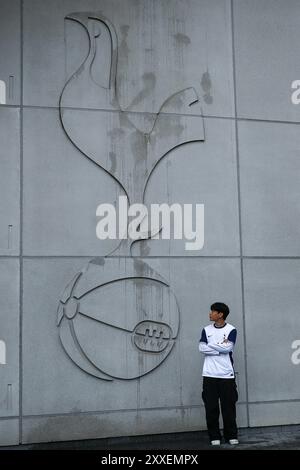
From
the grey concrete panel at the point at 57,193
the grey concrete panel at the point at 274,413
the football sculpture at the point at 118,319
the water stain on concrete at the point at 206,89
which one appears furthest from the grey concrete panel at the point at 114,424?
the water stain on concrete at the point at 206,89

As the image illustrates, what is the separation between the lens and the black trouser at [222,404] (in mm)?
8398

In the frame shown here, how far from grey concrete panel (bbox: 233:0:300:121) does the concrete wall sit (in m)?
0.02

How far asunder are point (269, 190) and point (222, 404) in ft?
9.94

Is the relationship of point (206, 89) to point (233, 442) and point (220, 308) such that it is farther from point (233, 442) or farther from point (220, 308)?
point (233, 442)

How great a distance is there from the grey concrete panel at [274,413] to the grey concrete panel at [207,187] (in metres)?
2.09

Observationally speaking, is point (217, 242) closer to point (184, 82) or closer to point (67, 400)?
point (184, 82)

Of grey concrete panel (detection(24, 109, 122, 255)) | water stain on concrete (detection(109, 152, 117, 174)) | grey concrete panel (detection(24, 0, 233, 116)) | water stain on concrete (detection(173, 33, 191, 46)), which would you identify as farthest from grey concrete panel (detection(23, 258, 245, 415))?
water stain on concrete (detection(173, 33, 191, 46))

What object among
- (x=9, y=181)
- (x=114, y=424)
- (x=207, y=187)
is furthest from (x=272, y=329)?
(x=9, y=181)

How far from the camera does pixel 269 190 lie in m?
9.68

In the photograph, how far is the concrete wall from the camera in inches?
341

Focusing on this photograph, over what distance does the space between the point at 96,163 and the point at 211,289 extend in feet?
7.33

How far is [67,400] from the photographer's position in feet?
28.3

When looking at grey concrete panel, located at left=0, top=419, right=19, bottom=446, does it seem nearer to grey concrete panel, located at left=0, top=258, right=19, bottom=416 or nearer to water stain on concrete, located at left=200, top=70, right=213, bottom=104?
grey concrete panel, located at left=0, top=258, right=19, bottom=416

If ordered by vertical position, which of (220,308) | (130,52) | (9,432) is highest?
(130,52)
